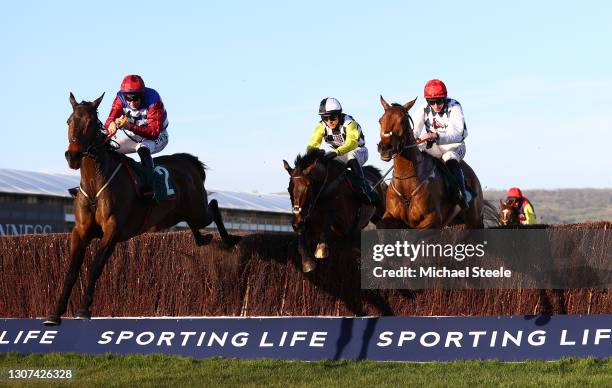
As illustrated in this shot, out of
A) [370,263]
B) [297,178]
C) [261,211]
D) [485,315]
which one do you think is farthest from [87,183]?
[261,211]

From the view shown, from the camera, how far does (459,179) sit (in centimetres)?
1278

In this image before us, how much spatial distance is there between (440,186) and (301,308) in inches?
88.7

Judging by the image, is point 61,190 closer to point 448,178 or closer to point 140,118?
point 140,118

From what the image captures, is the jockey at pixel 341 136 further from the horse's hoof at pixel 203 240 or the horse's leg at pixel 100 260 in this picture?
the horse's leg at pixel 100 260

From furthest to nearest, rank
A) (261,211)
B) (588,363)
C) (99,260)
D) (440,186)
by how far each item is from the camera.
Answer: (261,211), (440,186), (99,260), (588,363)

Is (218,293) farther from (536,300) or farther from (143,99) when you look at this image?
(536,300)

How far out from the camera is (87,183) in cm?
1180

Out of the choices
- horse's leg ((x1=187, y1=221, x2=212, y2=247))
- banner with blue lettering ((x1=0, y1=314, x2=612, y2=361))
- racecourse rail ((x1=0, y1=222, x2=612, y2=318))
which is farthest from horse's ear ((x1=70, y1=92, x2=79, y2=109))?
banner with blue lettering ((x1=0, y1=314, x2=612, y2=361))

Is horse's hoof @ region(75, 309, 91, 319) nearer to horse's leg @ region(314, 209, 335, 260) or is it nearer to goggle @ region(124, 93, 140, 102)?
horse's leg @ region(314, 209, 335, 260)

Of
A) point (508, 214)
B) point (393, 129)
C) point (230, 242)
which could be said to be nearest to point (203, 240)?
point (230, 242)

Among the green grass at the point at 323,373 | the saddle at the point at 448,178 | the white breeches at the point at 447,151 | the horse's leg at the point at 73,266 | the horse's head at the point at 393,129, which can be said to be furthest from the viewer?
the white breeches at the point at 447,151

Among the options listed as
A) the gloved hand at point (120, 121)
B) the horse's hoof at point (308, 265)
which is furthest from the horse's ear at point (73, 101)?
the horse's hoof at point (308, 265)

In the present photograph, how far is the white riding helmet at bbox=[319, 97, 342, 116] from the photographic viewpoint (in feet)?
42.5

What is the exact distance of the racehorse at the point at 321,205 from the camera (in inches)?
460
